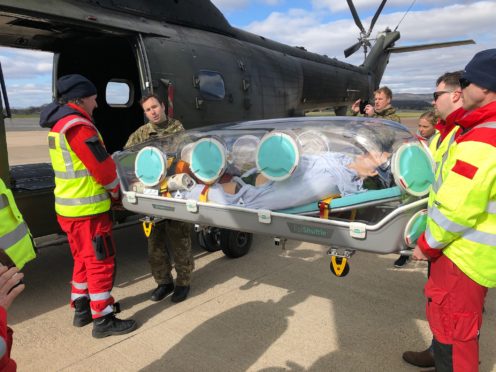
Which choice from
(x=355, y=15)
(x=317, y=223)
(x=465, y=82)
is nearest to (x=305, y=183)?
(x=317, y=223)

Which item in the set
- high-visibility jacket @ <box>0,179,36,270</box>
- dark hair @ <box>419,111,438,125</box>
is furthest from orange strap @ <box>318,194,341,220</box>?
dark hair @ <box>419,111,438,125</box>

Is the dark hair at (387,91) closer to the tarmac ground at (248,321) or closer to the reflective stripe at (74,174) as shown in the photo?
the tarmac ground at (248,321)

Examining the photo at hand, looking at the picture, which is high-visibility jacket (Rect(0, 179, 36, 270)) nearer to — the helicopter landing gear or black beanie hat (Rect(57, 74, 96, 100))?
the helicopter landing gear

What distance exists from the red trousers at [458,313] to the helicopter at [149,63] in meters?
3.34

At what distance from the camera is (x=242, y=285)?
3.98m

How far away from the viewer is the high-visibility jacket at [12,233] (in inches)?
58.3

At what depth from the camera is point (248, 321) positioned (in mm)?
3268

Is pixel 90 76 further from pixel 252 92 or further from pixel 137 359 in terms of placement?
pixel 137 359

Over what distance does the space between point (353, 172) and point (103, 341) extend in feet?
7.47

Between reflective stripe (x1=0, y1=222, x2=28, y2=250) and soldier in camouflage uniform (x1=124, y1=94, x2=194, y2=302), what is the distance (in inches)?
81.9

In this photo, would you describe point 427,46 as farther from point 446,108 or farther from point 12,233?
point 12,233

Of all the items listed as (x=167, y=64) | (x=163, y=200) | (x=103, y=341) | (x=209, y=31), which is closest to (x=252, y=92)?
(x=209, y=31)

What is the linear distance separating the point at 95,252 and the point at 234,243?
6.03 ft

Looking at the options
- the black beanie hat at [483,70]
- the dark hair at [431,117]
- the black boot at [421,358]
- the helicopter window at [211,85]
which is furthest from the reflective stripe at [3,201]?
the dark hair at [431,117]
